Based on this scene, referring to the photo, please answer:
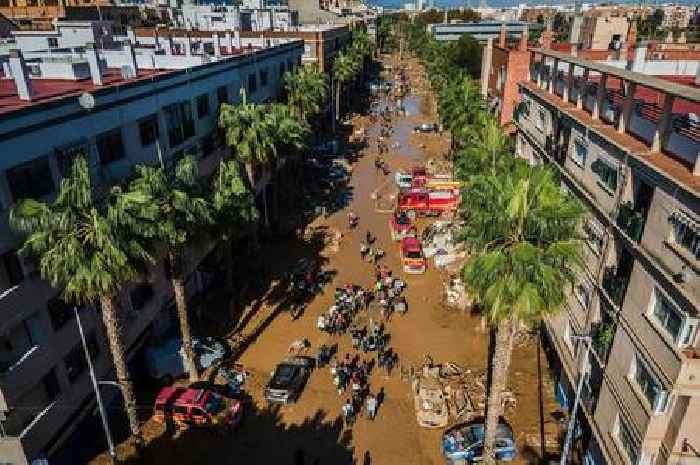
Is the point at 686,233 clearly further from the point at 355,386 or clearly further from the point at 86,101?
the point at 86,101

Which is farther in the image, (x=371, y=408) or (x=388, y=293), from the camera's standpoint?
(x=388, y=293)

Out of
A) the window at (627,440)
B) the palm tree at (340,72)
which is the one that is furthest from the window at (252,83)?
the window at (627,440)

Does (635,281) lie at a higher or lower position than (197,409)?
higher

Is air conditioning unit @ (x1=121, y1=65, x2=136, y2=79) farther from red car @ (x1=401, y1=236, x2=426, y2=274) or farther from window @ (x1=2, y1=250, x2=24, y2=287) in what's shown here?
red car @ (x1=401, y1=236, x2=426, y2=274)

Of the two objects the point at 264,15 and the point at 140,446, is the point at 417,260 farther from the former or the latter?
the point at 264,15

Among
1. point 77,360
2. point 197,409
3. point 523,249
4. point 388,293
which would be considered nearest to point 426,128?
point 388,293

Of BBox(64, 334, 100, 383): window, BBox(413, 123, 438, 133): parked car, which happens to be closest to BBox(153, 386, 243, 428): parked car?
BBox(64, 334, 100, 383): window

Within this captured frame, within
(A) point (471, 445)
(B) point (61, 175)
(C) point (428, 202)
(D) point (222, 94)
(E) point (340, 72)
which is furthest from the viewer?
(E) point (340, 72)
